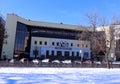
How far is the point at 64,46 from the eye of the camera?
81.8 m

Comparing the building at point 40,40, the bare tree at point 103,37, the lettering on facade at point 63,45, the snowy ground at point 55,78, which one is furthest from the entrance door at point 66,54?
the snowy ground at point 55,78

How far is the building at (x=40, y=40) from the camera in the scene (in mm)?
72188

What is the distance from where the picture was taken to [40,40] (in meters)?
78.4

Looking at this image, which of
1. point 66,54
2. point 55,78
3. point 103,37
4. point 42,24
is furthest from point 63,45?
point 55,78

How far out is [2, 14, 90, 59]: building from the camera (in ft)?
237

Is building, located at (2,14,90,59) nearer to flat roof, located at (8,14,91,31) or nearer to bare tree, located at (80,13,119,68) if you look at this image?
flat roof, located at (8,14,91,31)

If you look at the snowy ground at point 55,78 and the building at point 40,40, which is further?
the building at point 40,40

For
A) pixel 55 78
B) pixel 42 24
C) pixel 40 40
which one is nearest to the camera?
pixel 55 78

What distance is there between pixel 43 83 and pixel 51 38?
67.9 meters

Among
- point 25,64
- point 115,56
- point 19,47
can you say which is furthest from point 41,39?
Result: point 25,64

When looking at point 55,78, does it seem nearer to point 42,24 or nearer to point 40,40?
point 40,40

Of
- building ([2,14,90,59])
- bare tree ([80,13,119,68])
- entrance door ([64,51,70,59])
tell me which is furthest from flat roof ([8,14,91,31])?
bare tree ([80,13,119,68])

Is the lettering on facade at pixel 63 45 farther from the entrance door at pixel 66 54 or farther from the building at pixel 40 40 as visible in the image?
the entrance door at pixel 66 54

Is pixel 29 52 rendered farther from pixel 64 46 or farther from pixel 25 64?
pixel 25 64
